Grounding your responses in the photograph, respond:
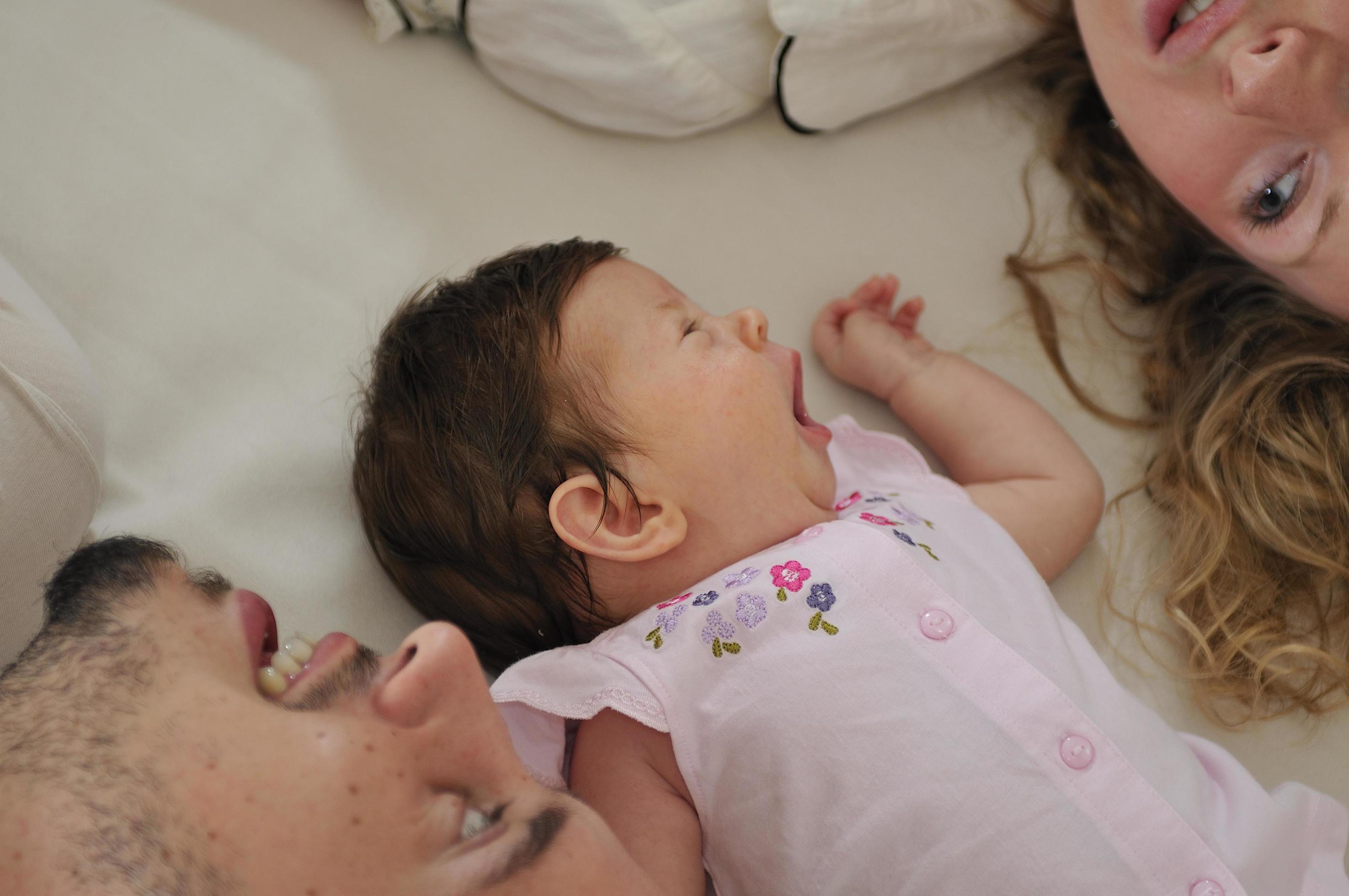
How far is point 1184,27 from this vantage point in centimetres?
107

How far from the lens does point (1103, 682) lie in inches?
40.8

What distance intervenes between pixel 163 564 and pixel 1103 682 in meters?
0.90

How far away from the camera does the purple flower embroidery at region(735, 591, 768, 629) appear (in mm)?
969

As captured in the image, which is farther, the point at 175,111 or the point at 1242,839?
the point at 175,111

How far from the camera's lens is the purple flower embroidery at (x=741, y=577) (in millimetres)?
994

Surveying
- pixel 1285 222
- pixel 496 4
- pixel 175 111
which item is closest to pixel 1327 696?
pixel 1285 222

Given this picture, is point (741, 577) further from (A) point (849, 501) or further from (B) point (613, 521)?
(A) point (849, 501)

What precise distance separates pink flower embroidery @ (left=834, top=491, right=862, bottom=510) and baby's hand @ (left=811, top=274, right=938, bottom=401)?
0.58 feet

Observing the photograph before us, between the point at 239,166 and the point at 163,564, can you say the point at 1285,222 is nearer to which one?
the point at 163,564

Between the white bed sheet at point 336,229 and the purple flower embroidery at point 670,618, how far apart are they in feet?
1.03

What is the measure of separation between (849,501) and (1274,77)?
615 millimetres

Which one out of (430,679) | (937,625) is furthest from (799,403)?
(430,679)

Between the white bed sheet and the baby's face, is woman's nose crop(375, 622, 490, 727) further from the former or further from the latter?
the white bed sheet

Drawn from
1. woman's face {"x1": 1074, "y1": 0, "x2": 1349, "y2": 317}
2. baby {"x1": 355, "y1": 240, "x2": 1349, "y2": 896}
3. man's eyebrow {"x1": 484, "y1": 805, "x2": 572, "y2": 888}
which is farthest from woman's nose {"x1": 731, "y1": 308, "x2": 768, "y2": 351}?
man's eyebrow {"x1": 484, "y1": 805, "x2": 572, "y2": 888}
